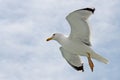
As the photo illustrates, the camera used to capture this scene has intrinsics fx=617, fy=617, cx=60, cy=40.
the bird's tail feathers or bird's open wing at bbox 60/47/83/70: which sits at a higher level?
bird's open wing at bbox 60/47/83/70

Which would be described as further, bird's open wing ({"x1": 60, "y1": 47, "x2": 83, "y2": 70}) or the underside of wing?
bird's open wing ({"x1": 60, "y1": 47, "x2": 83, "y2": 70})

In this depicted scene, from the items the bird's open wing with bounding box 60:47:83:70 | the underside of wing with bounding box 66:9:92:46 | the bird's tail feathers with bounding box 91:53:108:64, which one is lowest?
the bird's tail feathers with bounding box 91:53:108:64

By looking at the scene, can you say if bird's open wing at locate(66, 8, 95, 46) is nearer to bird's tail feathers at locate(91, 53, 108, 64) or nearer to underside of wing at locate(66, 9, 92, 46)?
underside of wing at locate(66, 9, 92, 46)

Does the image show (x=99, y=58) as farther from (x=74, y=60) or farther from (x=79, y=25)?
(x=74, y=60)

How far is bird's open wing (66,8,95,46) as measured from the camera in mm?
→ 22480

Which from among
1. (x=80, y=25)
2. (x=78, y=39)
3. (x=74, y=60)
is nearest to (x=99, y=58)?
(x=78, y=39)

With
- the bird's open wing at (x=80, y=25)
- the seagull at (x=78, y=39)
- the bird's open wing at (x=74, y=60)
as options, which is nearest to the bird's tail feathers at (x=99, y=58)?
the seagull at (x=78, y=39)

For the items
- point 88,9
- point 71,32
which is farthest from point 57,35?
point 88,9

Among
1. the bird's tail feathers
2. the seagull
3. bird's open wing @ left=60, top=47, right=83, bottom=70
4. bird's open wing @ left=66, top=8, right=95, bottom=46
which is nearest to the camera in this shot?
bird's open wing @ left=66, top=8, right=95, bottom=46

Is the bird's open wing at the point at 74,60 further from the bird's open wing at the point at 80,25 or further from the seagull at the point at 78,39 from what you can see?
the bird's open wing at the point at 80,25

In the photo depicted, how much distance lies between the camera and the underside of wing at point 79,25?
2252 cm

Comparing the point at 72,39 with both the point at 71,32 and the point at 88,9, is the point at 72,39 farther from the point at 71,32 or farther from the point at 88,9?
the point at 88,9

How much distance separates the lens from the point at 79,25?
908 inches

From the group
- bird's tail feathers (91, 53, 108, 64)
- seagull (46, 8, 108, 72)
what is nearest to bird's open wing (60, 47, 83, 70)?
seagull (46, 8, 108, 72)
